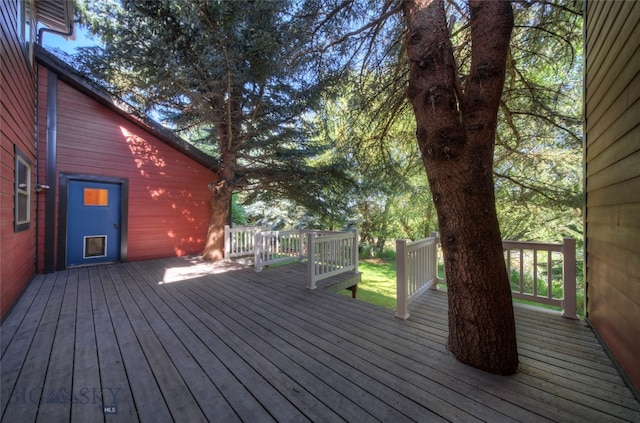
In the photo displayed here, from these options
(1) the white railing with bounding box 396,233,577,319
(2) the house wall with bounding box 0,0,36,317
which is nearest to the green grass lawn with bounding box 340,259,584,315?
(1) the white railing with bounding box 396,233,577,319

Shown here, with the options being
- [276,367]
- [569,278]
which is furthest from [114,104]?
[569,278]

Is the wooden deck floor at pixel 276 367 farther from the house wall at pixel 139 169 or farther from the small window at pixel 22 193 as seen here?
the house wall at pixel 139 169

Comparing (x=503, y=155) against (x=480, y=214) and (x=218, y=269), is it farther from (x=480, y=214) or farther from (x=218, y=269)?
(x=218, y=269)

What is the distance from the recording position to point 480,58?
1.90 metres

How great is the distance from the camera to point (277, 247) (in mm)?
5410

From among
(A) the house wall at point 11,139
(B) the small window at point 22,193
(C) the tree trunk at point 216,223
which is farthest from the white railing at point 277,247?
(B) the small window at point 22,193

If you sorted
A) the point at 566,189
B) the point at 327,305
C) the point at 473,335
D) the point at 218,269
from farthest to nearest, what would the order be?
the point at 218,269 < the point at 566,189 < the point at 327,305 < the point at 473,335

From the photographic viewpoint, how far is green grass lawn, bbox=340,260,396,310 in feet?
22.6

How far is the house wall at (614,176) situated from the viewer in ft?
5.50

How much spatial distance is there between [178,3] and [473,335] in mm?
5417

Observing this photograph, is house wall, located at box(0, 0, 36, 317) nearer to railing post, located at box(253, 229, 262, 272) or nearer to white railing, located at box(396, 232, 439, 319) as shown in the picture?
railing post, located at box(253, 229, 262, 272)

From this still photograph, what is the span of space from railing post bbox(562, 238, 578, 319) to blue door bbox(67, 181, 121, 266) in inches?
301

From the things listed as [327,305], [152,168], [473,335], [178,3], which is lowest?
[327,305]

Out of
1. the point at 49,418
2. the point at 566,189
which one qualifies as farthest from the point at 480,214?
the point at 566,189
